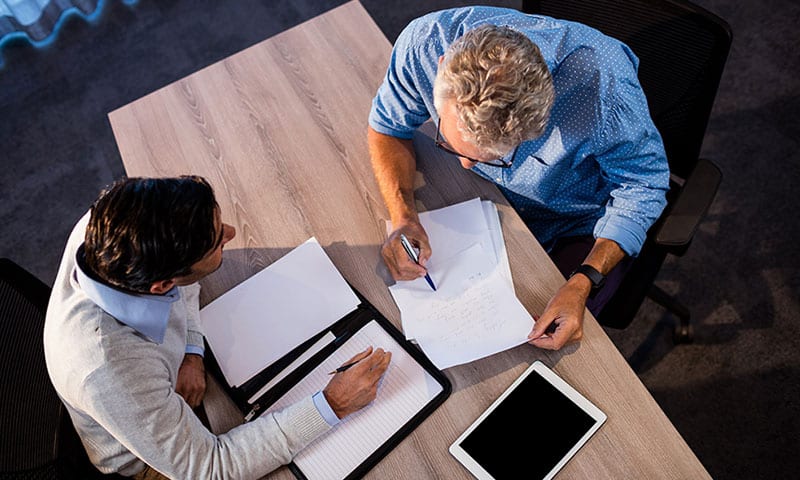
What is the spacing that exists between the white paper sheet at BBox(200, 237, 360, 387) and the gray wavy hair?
18.1 inches

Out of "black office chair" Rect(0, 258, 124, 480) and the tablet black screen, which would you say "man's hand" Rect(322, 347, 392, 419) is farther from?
"black office chair" Rect(0, 258, 124, 480)

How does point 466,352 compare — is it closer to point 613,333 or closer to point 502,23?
point 502,23

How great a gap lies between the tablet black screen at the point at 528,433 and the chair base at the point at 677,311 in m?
0.95

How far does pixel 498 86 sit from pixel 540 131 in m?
0.14

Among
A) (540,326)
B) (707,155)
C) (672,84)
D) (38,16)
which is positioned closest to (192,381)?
(540,326)

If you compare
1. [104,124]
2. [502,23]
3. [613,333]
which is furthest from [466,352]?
[104,124]

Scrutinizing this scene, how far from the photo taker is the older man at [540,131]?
45.6 inches

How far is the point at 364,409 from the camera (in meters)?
1.24

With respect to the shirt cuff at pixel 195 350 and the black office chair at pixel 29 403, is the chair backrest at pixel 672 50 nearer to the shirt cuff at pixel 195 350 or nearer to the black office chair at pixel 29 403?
the shirt cuff at pixel 195 350

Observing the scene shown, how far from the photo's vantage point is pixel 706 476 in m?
1.10

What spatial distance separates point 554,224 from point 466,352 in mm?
510

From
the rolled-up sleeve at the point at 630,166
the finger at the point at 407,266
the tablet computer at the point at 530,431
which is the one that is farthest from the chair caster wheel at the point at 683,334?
the finger at the point at 407,266

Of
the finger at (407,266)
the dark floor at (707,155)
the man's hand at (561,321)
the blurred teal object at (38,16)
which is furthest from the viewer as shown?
the blurred teal object at (38,16)

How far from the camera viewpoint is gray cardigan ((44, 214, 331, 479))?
111cm
